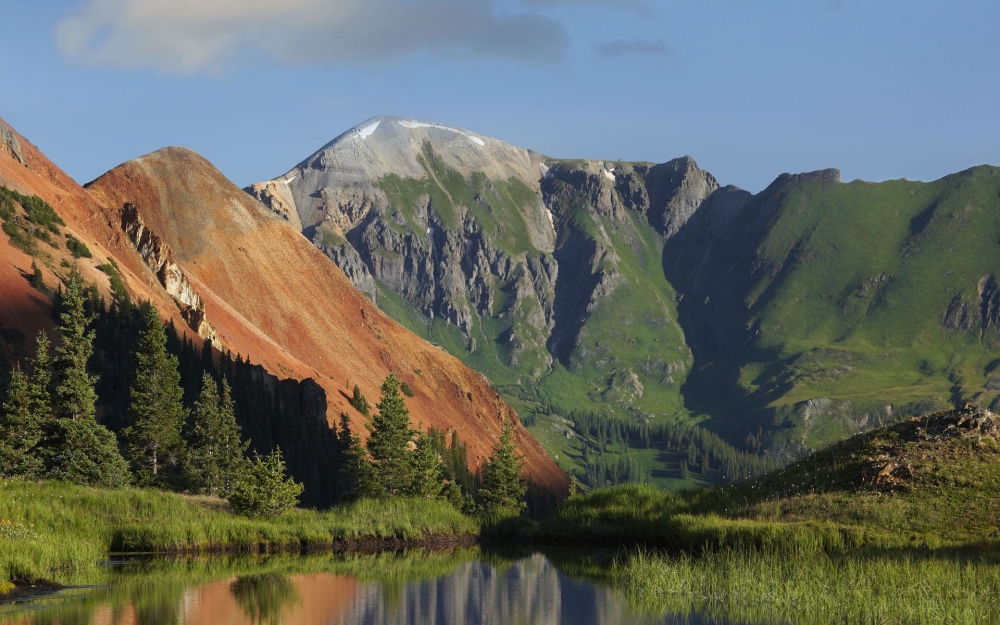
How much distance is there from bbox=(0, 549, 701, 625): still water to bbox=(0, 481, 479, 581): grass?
2.11m

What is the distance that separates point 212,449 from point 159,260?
7682 centimetres

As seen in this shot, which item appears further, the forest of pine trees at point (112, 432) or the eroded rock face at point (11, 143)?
the eroded rock face at point (11, 143)

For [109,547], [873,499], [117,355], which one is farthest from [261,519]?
[117,355]

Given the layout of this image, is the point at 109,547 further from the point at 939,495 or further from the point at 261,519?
the point at 939,495

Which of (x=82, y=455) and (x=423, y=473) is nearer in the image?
(x=82, y=455)

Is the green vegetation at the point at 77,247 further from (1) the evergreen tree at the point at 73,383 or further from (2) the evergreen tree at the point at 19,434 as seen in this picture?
(2) the evergreen tree at the point at 19,434

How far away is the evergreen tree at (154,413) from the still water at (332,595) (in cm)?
2736

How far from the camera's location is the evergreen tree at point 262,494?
61125mm

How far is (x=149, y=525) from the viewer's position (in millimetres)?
53969

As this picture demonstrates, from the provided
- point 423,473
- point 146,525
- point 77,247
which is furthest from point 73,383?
point 77,247

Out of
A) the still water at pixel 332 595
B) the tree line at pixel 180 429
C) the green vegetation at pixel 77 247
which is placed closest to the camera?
the still water at pixel 332 595

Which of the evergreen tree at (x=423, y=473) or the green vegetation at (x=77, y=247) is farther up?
the green vegetation at (x=77, y=247)

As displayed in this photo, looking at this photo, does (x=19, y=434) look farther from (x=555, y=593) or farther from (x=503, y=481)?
(x=503, y=481)

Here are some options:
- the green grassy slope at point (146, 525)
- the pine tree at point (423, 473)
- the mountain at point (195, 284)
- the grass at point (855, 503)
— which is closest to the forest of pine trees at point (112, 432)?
the green grassy slope at point (146, 525)
